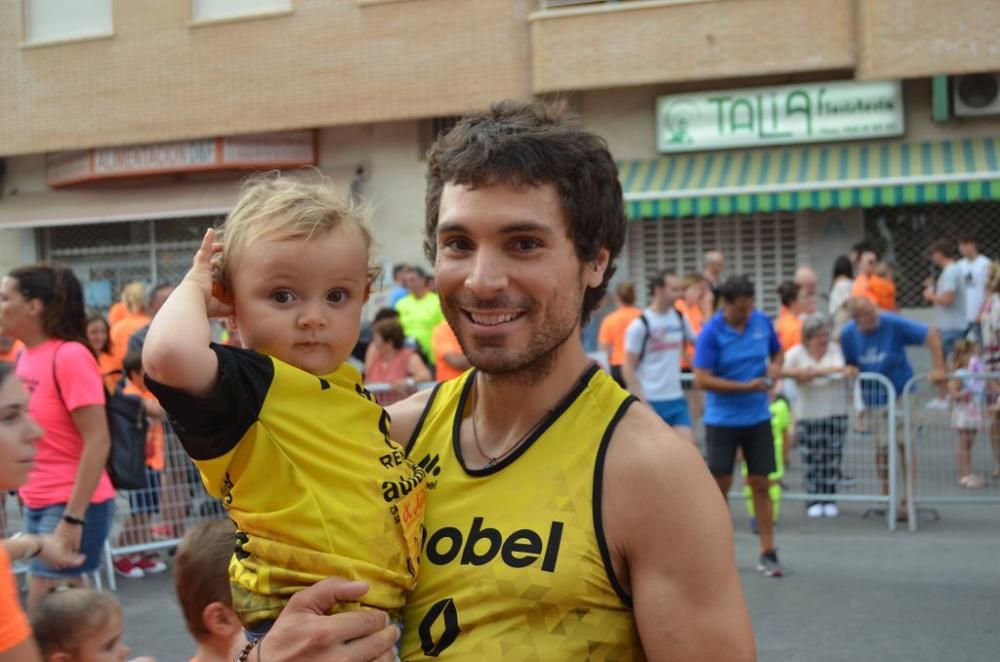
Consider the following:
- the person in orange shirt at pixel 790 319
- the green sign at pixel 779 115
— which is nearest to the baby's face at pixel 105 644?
the person in orange shirt at pixel 790 319

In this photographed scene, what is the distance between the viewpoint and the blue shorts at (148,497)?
8.98 meters

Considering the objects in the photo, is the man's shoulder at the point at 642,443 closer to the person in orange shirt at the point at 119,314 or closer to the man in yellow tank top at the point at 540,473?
the man in yellow tank top at the point at 540,473

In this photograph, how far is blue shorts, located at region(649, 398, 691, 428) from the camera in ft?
33.1

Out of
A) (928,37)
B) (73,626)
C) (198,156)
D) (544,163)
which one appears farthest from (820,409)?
(198,156)

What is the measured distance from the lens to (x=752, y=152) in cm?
1941

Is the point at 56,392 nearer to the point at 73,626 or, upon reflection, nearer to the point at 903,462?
the point at 73,626

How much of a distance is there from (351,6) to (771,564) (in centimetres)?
1509

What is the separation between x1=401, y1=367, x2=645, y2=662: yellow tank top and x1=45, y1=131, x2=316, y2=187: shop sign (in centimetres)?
1951

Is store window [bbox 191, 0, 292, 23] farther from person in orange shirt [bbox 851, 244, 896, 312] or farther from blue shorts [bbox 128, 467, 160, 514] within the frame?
blue shorts [bbox 128, 467, 160, 514]

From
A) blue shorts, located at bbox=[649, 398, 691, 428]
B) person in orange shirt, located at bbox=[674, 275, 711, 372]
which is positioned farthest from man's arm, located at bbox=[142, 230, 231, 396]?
person in orange shirt, located at bbox=[674, 275, 711, 372]

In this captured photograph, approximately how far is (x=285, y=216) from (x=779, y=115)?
17548 millimetres

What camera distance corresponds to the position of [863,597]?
26.0ft

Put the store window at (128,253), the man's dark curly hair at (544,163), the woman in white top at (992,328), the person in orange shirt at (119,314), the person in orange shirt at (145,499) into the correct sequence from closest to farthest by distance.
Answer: the man's dark curly hair at (544,163), the person in orange shirt at (145,499), the woman in white top at (992,328), the person in orange shirt at (119,314), the store window at (128,253)

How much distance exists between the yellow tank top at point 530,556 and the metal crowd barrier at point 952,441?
323 inches
